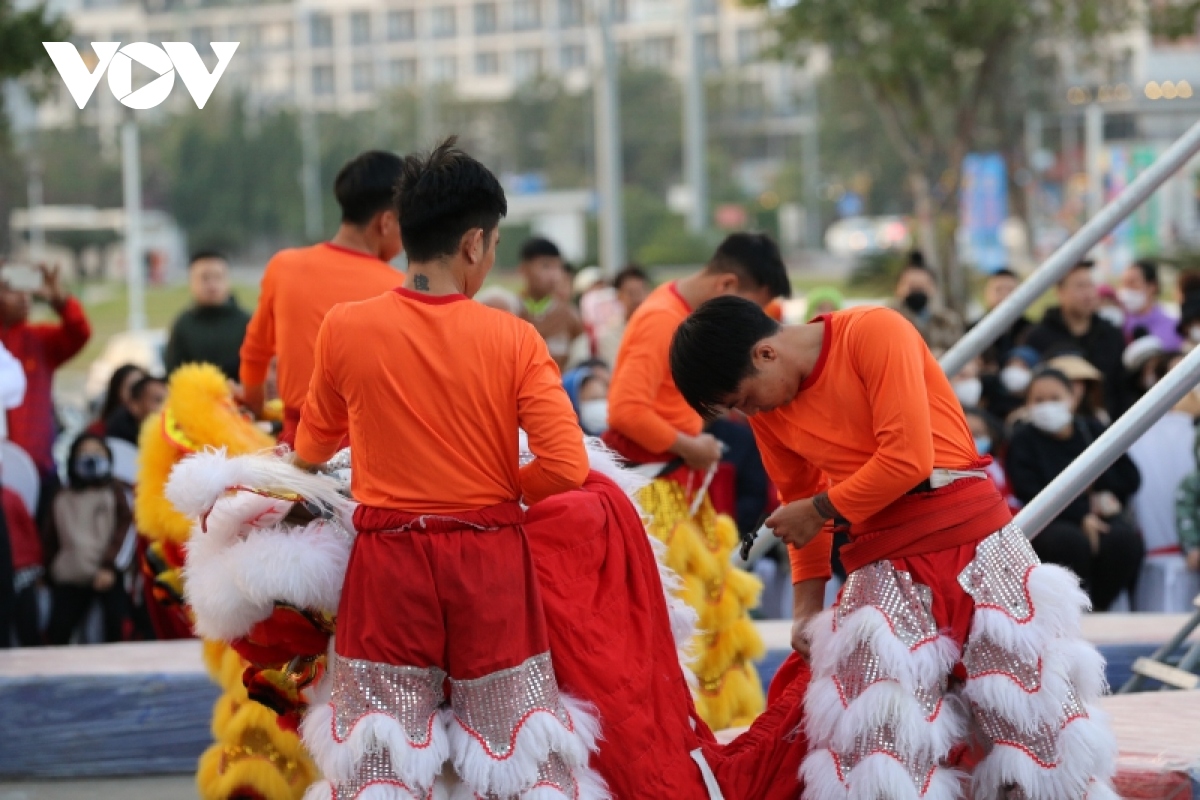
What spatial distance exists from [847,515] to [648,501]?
74.5 inches

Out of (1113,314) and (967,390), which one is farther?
(1113,314)

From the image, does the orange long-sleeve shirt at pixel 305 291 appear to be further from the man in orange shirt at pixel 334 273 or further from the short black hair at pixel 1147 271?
the short black hair at pixel 1147 271

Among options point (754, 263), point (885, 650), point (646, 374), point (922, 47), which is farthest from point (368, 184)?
point (922, 47)

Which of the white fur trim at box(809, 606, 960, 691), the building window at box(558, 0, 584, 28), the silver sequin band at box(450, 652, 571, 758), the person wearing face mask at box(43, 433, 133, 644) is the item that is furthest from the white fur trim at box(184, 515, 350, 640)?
the building window at box(558, 0, 584, 28)

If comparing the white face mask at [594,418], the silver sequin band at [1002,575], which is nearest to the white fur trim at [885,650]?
the silver sequin band at [1002,575]

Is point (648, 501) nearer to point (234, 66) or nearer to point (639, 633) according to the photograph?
point (639, 633)

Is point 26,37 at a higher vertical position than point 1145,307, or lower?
higher

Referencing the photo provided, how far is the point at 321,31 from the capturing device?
89.7 meters

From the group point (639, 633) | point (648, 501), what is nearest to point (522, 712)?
point (639, 633)

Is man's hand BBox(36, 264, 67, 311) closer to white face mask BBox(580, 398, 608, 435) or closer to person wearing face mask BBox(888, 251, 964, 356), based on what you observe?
white face mask BBox(580, 398, 608, 435)

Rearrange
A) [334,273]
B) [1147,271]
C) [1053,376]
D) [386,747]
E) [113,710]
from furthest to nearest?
[1147,271], [1053,376], [113,710], [334,273], [386,747]

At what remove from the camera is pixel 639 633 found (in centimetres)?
418

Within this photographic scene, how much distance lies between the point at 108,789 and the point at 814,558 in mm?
3270

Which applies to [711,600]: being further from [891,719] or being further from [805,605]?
[891,719]
